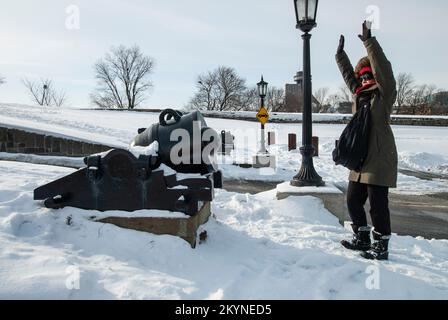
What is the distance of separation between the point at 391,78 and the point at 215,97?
5854 cm

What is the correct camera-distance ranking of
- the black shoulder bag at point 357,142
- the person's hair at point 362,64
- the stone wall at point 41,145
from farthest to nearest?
the stone wall at point 41,145, the person's hair at point 362,64, the black shoulder bag at point 357,142

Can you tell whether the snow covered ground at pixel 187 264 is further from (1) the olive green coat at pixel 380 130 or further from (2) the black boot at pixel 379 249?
(1) the olive green coat at pixel 380 130

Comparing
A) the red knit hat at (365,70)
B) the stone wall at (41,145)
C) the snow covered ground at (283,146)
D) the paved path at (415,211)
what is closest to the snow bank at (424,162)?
the snow covered ground at (283,146)

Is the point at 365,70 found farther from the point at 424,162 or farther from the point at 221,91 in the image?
the point at 221,91

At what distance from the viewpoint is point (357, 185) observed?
3.24 metres

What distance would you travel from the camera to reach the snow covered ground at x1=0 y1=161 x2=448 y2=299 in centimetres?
221

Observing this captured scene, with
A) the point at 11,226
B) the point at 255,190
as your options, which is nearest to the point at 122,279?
the point at 11,226

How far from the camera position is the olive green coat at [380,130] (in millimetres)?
2939

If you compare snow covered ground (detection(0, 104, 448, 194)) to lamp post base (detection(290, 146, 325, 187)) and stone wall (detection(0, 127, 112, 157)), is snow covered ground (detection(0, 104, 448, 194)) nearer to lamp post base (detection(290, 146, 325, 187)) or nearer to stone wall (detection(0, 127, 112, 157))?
stone wall (detection(0, 127, 112, 157))

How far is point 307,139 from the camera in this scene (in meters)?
5.12

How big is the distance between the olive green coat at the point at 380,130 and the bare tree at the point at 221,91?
57.6m

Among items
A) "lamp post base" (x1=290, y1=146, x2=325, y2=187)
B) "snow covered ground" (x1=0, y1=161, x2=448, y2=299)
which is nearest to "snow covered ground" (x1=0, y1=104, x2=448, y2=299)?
"snow covered ground" (x1=0, y1=161, x2=448, y2=299)

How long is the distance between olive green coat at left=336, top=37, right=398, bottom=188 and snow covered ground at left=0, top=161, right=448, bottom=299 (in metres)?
0.69

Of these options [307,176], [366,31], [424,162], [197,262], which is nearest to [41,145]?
[307,176]
